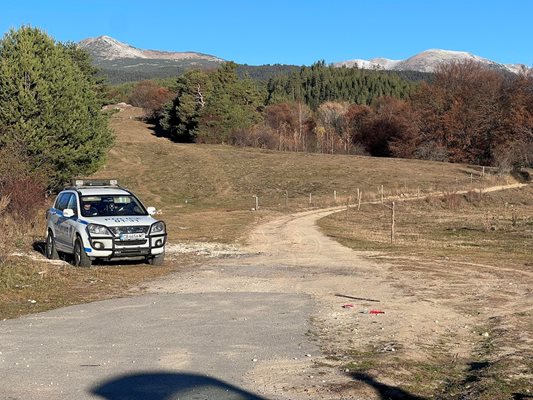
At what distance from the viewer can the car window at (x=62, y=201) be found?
18.4m

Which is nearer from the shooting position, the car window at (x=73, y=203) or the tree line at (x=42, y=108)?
the car window at (x=73, y=203)

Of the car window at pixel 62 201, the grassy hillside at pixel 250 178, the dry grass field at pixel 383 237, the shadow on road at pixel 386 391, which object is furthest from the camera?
the grassy hillside at pixel 250 178

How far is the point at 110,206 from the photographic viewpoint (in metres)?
17.8

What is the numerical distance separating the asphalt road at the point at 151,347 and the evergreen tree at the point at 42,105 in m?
25.8

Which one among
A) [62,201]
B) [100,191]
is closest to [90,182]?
[62,201]

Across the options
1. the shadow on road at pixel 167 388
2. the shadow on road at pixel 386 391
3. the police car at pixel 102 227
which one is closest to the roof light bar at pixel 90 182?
the police car at pixel 102 227

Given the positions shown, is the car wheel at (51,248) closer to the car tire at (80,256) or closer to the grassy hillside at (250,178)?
the car tire at (80,256)

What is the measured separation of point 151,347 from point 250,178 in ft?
190

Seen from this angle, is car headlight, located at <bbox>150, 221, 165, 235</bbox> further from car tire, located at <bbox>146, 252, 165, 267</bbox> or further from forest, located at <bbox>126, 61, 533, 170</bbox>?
forest, located at <bbox>126, 61, 533, 170</bbox>

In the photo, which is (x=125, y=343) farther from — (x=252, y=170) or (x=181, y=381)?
(x=252, y=170)

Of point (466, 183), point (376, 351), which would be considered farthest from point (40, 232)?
point (466, 183)

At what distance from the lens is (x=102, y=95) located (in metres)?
70.8

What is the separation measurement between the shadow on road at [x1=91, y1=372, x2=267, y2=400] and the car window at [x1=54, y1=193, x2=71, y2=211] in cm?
1185

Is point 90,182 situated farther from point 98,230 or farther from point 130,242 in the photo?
point 130,242
